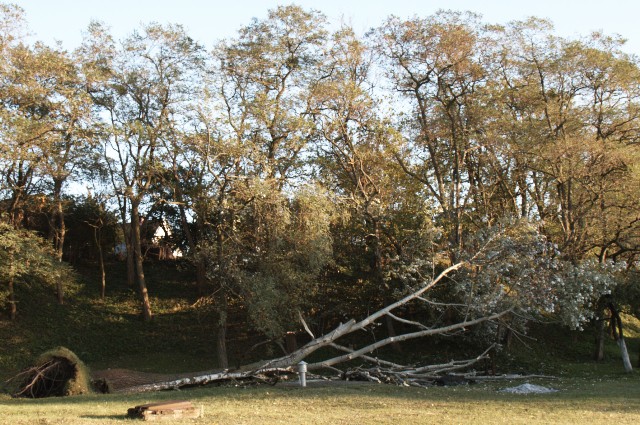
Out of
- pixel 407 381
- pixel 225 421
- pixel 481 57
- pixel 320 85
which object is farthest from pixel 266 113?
pixel 225 421

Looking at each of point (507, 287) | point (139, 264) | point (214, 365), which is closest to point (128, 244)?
point (139, 264)

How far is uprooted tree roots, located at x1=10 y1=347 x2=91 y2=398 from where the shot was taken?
14273 mm

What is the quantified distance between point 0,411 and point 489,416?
26.0 feet

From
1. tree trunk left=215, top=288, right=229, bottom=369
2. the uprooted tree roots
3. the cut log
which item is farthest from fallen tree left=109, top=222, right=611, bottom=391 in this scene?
the cut log

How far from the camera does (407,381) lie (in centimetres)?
1552

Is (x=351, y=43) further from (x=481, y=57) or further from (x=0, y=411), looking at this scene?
(x=0, y=411)

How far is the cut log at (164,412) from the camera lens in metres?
9.30

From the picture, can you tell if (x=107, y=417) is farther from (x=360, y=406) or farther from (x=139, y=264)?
(x=139, y=264)

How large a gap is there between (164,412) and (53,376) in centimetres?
661

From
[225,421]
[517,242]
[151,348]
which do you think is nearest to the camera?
[225,421]

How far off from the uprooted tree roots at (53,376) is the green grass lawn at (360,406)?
3.69 feet

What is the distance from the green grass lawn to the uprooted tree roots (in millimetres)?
1126

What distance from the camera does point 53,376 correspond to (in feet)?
48.2

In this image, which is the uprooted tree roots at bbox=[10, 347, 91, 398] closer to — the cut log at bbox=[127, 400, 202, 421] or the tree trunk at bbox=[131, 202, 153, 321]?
the cut log at bbox=[127, 400, 202, 421]
